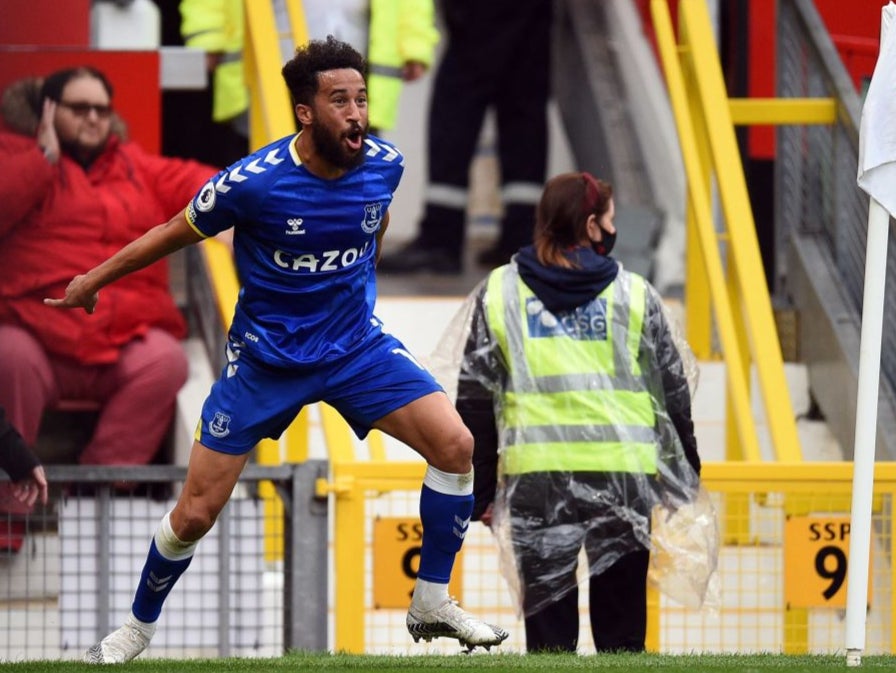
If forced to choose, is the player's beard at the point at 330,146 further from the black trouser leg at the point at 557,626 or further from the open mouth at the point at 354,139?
the black trouser leg at the point at 557,626

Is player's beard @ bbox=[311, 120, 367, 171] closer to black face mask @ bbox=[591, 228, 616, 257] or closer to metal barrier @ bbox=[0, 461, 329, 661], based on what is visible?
black face mask @ bbox=[591, 228, 616, 257]

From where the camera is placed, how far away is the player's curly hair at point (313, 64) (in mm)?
5953

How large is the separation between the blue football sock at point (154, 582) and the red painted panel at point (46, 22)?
4237mm

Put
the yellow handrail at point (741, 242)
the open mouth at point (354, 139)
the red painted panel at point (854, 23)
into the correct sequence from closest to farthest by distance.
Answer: the open mouth at point (354, 139) < the yellow handrail at point (741, 242) < the red painted panel at point (854, 23)

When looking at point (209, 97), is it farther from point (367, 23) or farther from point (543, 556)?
point (543, 556)

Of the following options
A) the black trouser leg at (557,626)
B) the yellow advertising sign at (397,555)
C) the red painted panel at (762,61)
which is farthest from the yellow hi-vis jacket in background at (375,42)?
the black trouser leg at (557,626)

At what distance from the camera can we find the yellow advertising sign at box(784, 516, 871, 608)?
7473 millimetres

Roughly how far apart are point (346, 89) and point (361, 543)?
2.16 metres

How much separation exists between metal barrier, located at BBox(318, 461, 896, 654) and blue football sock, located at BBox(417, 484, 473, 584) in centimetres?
125

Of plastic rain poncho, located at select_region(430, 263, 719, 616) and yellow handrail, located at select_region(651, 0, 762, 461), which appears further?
yellow handrail, located at select_region(651, 0, 762, 461)

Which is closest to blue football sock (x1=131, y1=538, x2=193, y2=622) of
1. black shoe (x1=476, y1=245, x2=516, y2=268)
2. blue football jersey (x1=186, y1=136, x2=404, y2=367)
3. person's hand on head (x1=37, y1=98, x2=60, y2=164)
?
blue football jersey (x1=186, y1=136, x2=404, y2=367)

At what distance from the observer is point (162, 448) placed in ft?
31.3

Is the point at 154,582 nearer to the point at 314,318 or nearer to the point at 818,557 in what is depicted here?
the point at 314,318

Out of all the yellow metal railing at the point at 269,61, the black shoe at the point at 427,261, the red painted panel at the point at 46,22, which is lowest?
the black shoe at the point at 427,261
